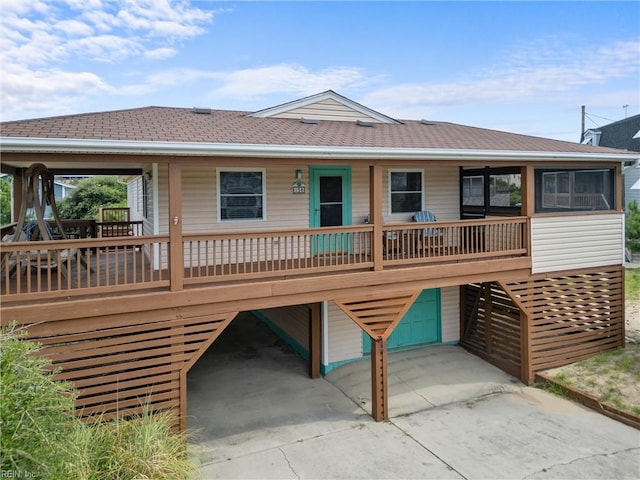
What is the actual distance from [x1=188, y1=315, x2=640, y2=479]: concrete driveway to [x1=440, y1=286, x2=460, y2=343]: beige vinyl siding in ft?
2.26

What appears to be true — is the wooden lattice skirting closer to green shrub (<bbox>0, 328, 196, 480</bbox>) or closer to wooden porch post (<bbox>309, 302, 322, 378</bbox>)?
wooden porch post (<bbox>309, 302, 322, 378</bbox>)

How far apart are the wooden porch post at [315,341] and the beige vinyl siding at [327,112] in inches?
182

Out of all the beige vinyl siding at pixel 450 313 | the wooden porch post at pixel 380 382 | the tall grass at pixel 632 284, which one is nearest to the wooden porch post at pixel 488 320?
the beige vinyl siding at pixel 450 313

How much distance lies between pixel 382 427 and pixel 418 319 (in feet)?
12.6

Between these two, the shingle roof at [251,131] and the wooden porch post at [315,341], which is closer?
the shingle roof at [251,131]

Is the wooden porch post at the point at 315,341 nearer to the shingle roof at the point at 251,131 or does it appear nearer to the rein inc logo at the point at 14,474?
the shingle roof at the point at 251,131

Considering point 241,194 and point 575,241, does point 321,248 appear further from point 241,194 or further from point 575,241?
point 575,241

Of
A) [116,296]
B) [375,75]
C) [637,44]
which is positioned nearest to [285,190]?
[116,296]

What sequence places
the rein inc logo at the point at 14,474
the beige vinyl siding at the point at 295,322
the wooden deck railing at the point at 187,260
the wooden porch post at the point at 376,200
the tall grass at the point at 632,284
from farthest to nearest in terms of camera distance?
1. the tall grass at the point at 632,284
2. the beige vinyl siding at the point at 295,322
3. the wooden porch post at the point at 376,200
4. the wooden deck railing at the point at 187,260
5. the rein inc logo at the point at 14,474

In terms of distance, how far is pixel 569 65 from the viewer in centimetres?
2769

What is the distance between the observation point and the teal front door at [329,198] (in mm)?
9898

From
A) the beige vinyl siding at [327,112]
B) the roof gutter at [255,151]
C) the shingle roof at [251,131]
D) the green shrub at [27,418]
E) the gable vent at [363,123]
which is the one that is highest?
the beige vinyl siding at [327,112]

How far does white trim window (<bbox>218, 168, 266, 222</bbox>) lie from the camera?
29.8ft

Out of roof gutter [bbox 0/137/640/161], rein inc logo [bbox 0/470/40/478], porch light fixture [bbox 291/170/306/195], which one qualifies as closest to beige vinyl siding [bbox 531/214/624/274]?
roof gutter [bbox 0/137/640/161]
